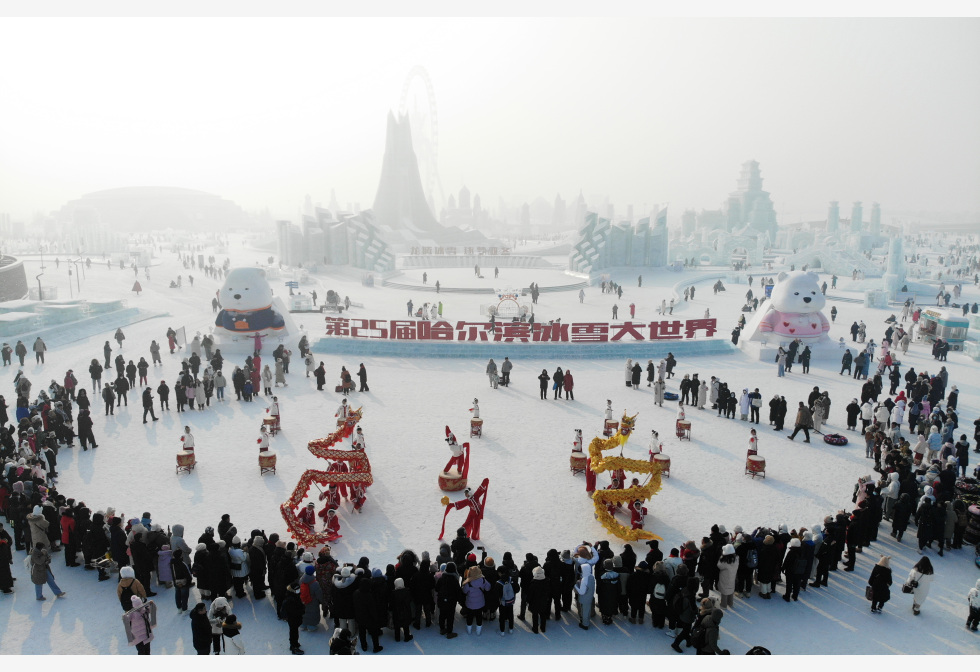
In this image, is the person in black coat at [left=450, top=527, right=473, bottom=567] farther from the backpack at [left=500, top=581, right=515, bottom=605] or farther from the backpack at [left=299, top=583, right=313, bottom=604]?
the backpack at [left=299, top=583, right=313, bottom=604]

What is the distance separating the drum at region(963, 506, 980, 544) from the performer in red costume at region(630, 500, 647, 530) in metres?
5.06

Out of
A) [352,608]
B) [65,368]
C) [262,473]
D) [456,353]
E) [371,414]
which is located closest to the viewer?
[352,608]

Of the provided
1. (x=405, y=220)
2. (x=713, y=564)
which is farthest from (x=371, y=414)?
(x=405, y=220)

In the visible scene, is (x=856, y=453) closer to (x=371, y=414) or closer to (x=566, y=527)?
(x=566, y=527)

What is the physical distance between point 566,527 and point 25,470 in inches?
354

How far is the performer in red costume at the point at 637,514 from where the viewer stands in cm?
1034

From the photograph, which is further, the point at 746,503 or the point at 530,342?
the point at 530,342

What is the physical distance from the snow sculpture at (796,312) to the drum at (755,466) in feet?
36.2

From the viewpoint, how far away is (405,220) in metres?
75.9

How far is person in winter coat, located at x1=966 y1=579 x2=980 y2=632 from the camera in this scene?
8.18 meters

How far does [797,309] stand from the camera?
22.0 m

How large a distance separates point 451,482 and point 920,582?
7.21 meters

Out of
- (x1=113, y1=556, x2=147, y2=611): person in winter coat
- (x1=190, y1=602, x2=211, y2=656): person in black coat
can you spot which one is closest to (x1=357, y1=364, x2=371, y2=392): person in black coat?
(x1=113, y1=556, x2=147, y2=611): person in winter coat

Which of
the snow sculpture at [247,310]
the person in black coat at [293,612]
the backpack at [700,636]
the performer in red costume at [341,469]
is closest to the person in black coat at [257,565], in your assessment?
the person in black coat at [293,612]
